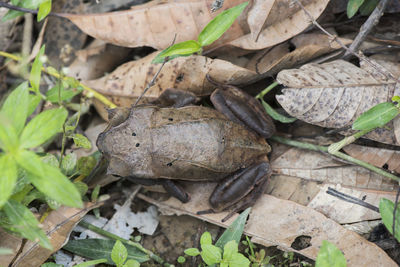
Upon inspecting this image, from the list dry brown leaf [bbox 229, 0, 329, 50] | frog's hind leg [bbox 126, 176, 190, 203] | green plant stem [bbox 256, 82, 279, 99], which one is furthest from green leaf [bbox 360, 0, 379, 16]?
frog's hind leg [bbox 126, 176, 190, 203]

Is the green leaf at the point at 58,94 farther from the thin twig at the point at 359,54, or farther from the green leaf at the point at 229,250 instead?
the thin twig at the point at 359,54

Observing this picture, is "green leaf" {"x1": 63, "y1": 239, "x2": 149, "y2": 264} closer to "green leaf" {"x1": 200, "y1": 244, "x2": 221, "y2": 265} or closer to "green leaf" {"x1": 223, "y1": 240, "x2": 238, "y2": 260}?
"green leaf" {"x1": 200, "y1": 244, "x2": 221, "y2": 265}

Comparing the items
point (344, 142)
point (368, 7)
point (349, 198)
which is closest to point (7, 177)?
point (344, 142)

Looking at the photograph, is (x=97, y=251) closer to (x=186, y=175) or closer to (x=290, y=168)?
(x=186, y=175)

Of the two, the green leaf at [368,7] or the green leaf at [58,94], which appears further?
the green leaf at [368,7]

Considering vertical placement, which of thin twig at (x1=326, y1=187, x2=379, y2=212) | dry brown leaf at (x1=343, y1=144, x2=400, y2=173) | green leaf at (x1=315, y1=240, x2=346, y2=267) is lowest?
thin twig at (x1=326, y1=187, x2=379, y2=212)

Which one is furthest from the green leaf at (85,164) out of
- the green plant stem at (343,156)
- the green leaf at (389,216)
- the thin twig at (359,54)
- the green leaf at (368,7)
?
the green leaf at (368,7)
